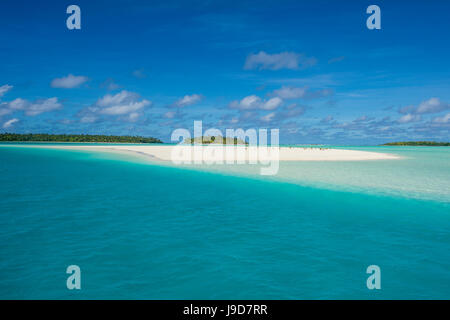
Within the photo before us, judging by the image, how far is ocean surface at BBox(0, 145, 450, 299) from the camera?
6.64 metres

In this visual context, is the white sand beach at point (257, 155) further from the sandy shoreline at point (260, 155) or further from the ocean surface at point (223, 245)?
the ocean surface at point (223, 245)

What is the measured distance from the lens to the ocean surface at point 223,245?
6.64 m

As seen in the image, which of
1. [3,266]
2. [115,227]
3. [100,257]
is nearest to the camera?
[3,266]

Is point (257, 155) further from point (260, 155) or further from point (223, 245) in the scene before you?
point (223, 245)

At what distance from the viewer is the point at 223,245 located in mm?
8992

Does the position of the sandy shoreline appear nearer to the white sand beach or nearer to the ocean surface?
the white sand beach

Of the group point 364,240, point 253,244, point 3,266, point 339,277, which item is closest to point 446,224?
point 364,240

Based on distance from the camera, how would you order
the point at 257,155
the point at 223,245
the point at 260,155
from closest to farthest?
the point at 223,245 < the point at 260,155 < the point at 257,155

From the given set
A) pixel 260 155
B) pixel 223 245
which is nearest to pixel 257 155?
pixel 260 155

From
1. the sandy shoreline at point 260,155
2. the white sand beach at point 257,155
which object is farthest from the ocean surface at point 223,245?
the sandy shoreline at point 260,155

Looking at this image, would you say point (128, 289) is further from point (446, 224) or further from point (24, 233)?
point (446, 224)

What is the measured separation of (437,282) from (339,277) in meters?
2.20
